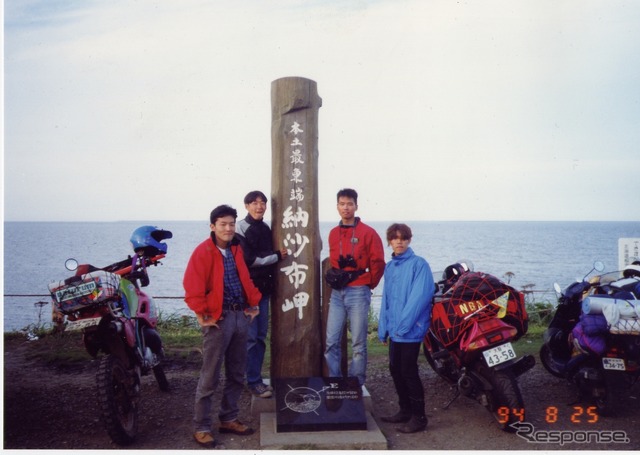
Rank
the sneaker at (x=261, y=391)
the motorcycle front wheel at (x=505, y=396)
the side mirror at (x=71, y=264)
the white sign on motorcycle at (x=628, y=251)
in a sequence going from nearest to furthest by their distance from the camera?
the motorcycle front wheel at (x=505, y=396) < the side mirror at (x=71, y=264) < the sneaker at (x=261, y=391) < the white sign on motorcycle at (x=628, y=251)

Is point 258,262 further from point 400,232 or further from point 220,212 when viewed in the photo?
point 400,232

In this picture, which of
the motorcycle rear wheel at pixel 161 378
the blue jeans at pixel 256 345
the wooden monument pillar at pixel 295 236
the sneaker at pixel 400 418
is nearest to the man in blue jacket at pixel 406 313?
the sneaker at pixel 400 418

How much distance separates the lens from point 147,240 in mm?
4637

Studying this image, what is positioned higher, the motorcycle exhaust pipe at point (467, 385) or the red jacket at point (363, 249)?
the red jacket at point (363, 249)

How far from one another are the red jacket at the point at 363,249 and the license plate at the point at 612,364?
1.85m

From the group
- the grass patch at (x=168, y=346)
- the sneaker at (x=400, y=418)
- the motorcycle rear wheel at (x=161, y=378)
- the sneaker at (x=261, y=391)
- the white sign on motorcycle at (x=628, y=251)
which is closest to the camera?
the sneaker at (x=400, y=418)

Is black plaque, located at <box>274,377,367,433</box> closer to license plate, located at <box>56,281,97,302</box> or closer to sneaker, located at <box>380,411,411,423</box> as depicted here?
sneaker, located at <box>380,411,411,423</box>

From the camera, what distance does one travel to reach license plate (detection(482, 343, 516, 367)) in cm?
382

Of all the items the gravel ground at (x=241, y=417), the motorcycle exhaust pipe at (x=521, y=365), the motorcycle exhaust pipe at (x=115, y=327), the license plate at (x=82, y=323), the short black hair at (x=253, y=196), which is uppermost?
the short black hair at (x=253, y=196)

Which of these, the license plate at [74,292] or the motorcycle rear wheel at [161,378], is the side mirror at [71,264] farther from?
the motorcycle rear wheel at [161,378]

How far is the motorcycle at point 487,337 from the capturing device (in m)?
3.83

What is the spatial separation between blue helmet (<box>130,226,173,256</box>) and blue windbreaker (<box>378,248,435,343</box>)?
2.01 m

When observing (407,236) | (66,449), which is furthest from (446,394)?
(66,449)

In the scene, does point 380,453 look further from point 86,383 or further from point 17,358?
point 17,358
